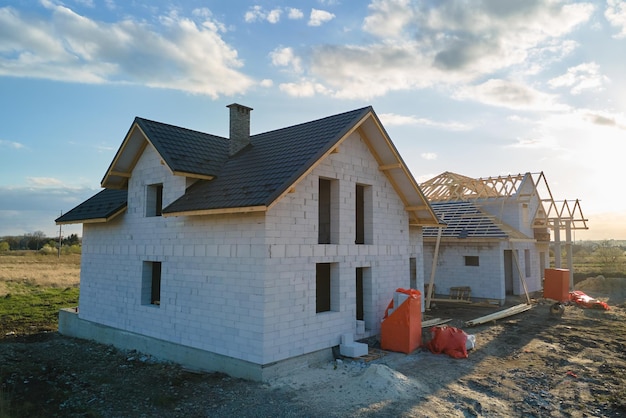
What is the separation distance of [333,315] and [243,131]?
6630 mm

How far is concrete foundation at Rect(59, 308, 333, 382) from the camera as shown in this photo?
360 inches

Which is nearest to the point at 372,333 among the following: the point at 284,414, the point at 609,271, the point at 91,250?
the point at 284,414

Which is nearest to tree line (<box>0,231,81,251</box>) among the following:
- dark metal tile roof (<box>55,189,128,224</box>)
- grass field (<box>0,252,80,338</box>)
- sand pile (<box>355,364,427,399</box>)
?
grass field (<box>0,252,80,338</box>)

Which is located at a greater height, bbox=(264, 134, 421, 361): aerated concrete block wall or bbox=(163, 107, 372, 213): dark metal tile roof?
bbox=(163, 107, 372, 213): dark metal tile roof

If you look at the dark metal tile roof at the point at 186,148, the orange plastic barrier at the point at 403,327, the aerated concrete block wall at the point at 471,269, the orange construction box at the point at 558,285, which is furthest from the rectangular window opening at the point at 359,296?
the orange construction box at the point at 558,285

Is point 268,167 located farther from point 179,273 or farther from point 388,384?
point 388,384

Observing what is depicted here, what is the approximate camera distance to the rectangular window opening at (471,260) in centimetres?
2114

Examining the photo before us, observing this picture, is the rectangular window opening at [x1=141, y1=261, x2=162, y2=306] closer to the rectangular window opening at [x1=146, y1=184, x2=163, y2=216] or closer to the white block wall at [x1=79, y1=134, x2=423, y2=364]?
the white block wall at [x1=79, y1=134, x2=423, y2=364]

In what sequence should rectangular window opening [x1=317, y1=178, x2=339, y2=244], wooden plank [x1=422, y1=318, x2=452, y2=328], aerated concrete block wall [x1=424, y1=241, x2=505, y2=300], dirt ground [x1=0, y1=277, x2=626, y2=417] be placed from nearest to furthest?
dirt ground [x1=0, y1=277, x2=626, y2=417], rectangular window opening [x1=317, y1=178, x2=339, y2=244], wooden plank [x1=422, y1=318, x2=452, y2=328], aerated concrete block wall [x1=424, y1=241, x2=505, y2=300]

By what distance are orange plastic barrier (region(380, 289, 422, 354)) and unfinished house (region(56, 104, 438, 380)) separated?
28.1 inches

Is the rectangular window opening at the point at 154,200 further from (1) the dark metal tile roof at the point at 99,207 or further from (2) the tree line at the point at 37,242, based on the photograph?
(2) the tree line at the point at 37,242

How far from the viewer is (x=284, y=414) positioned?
7.30m

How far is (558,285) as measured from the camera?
20.6 meters

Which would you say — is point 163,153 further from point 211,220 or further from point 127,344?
point 127,344
